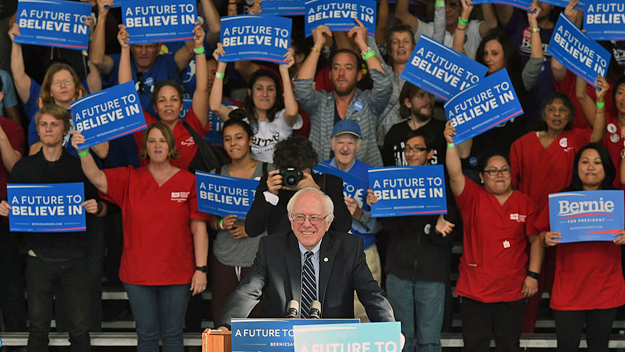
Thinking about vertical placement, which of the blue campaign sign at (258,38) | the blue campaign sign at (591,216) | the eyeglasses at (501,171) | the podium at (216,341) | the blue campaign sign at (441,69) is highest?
the blue campaign sign at (258,38)

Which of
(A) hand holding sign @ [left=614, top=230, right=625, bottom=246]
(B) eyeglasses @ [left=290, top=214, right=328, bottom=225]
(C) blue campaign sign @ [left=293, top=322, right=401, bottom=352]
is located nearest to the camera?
(C) blue campaign sign @ [left=293, top=322, right=401, bottom=352]

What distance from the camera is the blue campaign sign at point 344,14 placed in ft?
19.9

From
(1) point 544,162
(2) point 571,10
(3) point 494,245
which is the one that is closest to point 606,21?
(2) point 571,10

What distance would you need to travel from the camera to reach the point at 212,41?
22.6 feet

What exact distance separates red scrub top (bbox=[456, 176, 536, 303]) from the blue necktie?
2.00m

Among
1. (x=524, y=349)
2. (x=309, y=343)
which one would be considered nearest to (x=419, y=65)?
(x=524, y=349)

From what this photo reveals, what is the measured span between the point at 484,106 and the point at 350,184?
1.03 meters

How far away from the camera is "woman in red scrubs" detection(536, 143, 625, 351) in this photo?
531 centimetres

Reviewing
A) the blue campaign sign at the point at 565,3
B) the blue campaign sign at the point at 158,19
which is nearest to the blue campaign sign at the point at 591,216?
the blue campaign sign at the point at 565,3

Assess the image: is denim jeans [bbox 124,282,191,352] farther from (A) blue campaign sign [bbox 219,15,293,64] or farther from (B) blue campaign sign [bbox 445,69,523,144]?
(B) blue campaign sign [bbox 445,69,523,144]

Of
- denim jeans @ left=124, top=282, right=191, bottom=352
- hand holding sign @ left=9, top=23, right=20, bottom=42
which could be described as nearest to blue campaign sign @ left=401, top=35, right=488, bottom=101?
denim jeans @ left=124, top=282, right=191, bottom=352

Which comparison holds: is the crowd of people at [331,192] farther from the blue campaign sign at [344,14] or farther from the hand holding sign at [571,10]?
the hand holding sign at [571,10]

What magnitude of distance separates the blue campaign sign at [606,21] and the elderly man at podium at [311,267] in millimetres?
3136

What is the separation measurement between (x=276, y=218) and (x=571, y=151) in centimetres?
241
